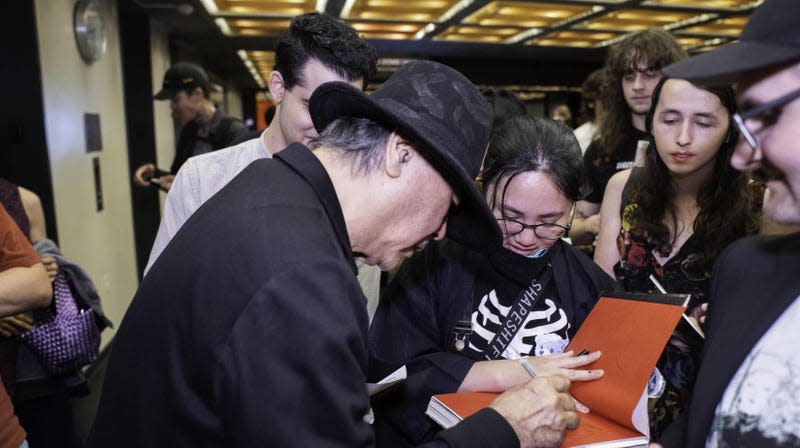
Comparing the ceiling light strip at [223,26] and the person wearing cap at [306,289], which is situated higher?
the ceiling light strip at [223,26]

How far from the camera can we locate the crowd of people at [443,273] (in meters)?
0.73

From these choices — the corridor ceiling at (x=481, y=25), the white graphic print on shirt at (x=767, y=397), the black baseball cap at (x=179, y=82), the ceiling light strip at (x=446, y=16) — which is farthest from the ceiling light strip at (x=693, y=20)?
the white graphic print on shirt at (x=767, y=397)

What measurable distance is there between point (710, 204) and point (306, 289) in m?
1.35

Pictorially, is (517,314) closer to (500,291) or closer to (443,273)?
(500,291)

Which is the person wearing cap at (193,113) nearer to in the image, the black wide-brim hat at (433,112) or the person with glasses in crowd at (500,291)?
the person with glasses in crowd at (500,291)

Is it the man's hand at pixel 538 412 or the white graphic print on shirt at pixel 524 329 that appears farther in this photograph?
the white graphic print on shirt at pixel 524 329

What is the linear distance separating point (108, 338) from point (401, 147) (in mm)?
4232

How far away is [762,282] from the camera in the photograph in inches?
36.9

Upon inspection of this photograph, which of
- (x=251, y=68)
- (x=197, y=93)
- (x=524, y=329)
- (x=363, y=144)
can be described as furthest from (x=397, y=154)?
(x=251, y=68)

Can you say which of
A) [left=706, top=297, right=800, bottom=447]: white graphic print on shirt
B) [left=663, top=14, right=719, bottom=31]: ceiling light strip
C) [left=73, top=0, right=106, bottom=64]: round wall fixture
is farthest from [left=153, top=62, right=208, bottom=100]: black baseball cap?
[left=663, top=14, right=719, bottom=31]: ceiling light strip

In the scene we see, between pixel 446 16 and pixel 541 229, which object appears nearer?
pixel 541 229

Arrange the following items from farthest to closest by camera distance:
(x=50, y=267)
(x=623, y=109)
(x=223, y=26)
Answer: (x=223, y=26) → (x=623, y=109) → (x=50, y=267)

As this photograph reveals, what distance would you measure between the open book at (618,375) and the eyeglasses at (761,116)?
1.19 feet

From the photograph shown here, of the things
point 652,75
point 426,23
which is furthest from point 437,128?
point 426,23
